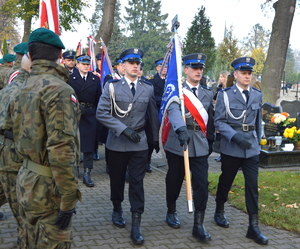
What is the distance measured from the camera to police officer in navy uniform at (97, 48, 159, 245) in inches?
202

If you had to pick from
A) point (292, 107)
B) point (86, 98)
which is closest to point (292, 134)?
point (292, 107)

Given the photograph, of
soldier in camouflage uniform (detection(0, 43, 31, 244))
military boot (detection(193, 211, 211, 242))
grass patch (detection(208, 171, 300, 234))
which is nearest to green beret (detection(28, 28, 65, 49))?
soldier in camouflage uniform (detection(0, 43, 31, 244))

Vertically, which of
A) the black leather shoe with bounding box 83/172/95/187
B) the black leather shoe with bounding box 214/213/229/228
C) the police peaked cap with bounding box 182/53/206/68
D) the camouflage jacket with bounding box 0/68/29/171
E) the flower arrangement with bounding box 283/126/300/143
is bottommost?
the black leather shoe with bounding box 83/172/95/187

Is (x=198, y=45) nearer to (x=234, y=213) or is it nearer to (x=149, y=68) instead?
(x=149, y=68)

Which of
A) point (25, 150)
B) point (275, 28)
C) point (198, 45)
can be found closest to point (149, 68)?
point (198, 45)

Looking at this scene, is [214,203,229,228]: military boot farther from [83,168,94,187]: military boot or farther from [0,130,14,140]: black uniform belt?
[0,130,14,140]: black uniform belt

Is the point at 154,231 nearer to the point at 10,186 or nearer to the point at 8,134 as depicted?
the point at 10,186

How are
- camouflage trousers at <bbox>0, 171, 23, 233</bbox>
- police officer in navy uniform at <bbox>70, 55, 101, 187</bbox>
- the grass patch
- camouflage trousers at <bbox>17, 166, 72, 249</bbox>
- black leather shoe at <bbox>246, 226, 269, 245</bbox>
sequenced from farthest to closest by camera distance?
1. police officer in navy uniform at <bbox>70, 55, 101, 187</bbox>
2. the grass patch
3. black leather shoe at <bbox>246, 226, 269, 245</bbox>
4. camouflage trousers at <bbox>0, 171, 23, 233</bbox>
5. camouflage trousers at <bbox>17, 166, 72, 249</bbox>

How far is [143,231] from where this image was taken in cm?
521

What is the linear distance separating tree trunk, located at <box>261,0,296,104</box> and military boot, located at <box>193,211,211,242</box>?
10.8 metres

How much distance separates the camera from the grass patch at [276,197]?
223 inches

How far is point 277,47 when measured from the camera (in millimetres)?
15281

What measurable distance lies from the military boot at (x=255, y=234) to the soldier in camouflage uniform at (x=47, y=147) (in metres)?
2.68

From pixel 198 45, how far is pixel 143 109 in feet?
139
